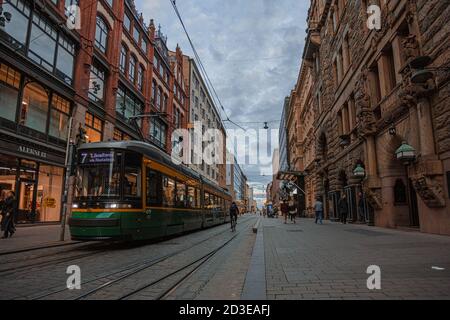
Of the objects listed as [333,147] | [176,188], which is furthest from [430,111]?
[333,147]

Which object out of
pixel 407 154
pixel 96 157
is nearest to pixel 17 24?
pixel 96 157

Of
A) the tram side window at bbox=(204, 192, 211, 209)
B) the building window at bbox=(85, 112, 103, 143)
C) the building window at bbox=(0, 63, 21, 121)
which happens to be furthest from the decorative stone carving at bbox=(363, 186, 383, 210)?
the building window at bbox=(0, 63, 21, 121)

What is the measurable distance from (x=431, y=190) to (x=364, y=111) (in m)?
7.62

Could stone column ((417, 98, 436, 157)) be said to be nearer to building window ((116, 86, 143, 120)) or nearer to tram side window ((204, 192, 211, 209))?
tram side window ((204, 192, 211, 209))

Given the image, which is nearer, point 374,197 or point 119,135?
point 374,197

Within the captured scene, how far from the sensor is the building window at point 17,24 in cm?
1588

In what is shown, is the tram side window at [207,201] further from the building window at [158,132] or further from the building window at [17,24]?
the building window at [158,132]

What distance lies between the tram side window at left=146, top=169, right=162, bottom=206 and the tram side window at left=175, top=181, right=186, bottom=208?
2181 millimetres

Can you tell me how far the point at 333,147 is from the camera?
26.5 m

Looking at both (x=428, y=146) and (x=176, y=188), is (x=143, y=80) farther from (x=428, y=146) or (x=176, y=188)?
(x=428, y=146)

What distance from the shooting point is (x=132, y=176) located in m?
10.4

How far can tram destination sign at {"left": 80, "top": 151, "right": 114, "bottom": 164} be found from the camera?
10.3m

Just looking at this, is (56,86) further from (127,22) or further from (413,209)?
(413,209)

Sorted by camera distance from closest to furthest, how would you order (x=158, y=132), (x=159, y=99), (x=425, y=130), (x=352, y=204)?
(x=425, y=130) → (x=352, y=204) → (x=158, y=132) → (x=159, y=99)
